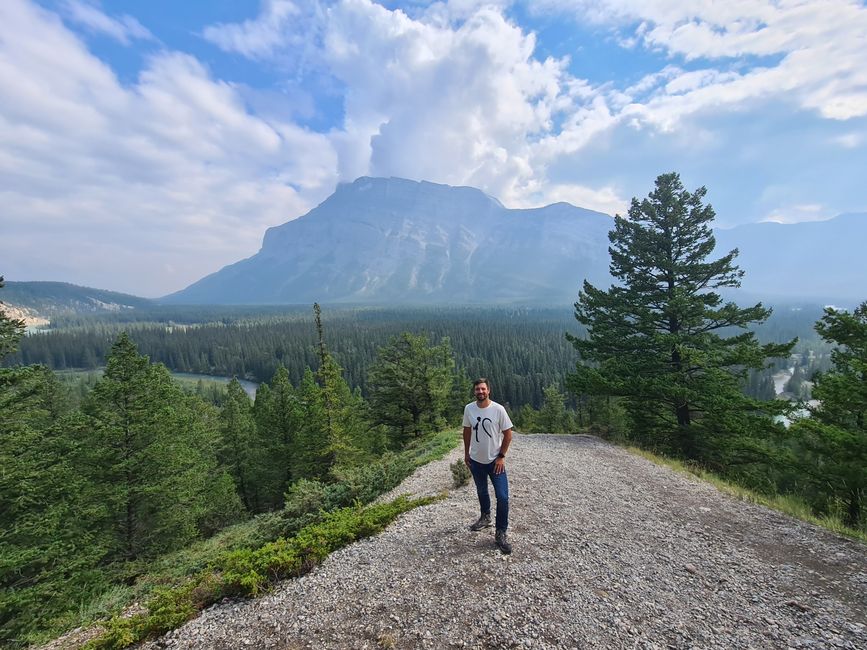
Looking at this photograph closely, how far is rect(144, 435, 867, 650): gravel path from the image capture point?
4969mm

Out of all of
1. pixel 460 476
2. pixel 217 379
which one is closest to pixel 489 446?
pixel 460 476

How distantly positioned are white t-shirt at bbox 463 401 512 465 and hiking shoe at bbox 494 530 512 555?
135 cm

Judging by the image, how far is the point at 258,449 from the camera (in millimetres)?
27875

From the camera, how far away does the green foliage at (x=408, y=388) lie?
2823 cm

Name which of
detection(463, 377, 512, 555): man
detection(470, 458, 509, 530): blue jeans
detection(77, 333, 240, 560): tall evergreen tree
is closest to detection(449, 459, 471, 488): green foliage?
detection(463, 377, 512, 555): man

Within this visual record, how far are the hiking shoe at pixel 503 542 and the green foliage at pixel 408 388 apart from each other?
2089 cm

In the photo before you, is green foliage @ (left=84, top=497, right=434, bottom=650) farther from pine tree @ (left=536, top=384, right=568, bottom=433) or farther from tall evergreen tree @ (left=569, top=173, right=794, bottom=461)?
pine tree @ (left=536, top=384, right=568, bottom=433)

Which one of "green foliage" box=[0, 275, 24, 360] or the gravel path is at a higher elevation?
"green foliage" box=[0, 275, 24, 360]

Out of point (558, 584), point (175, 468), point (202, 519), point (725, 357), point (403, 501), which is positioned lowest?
point (202, 519)

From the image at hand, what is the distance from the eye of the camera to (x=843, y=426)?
1226 centimetres

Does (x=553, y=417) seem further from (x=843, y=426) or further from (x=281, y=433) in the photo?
(x=843, y=426)

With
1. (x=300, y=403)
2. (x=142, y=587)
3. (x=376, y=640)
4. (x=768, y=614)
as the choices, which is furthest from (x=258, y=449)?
(x=768, y=614)

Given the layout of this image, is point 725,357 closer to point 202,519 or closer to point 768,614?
point 768,614

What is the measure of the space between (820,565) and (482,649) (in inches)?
→ 266
